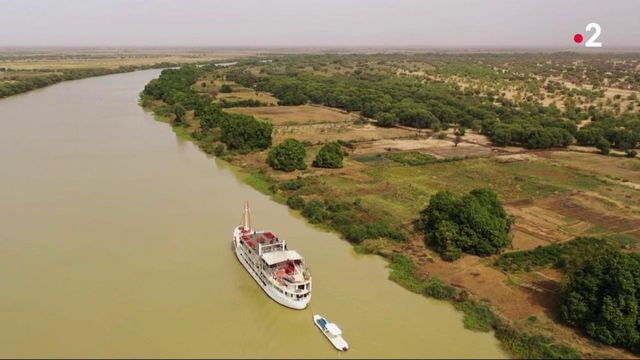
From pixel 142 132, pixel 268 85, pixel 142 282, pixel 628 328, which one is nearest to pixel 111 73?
pixel 268 85

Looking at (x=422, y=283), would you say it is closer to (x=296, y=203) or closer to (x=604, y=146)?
(x=296, y=203)

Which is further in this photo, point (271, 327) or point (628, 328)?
point (271, 327)

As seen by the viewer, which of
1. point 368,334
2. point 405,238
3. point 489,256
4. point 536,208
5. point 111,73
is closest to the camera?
point 368,334

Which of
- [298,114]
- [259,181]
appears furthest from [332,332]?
[298,114]

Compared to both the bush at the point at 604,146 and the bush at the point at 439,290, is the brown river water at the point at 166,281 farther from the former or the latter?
the bush at the point at 604,146

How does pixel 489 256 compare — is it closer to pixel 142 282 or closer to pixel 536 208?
pixel 536 208

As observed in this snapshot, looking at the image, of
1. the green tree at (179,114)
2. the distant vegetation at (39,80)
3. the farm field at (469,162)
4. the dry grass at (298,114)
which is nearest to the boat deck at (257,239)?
the farm field at (469,162)
